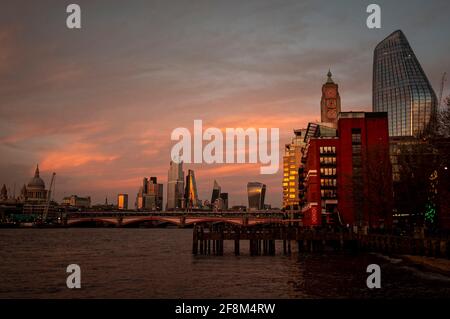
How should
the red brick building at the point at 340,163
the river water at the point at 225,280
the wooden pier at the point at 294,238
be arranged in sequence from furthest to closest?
the red brick building at the point at 340,163
the wooden pier at the point at 294,238
the river water at the point at 225,280

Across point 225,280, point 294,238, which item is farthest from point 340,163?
point 225,280

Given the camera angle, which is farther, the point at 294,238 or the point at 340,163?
the point at 340,163

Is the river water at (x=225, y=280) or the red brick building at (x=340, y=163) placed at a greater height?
the red brick building at (x=340, y=163)

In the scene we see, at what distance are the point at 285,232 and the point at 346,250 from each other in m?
11.1

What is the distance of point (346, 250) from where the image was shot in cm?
8262

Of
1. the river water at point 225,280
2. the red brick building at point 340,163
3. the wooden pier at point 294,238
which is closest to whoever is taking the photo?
the river water at point 225,280

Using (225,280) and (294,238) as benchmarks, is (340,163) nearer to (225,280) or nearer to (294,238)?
(294,238)

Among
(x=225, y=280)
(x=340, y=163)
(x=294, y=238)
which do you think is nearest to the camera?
(x=225, y=280)

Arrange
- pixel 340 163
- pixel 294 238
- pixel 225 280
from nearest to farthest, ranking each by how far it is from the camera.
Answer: pixel 225 280, pixel 294 238, pixel 340 163

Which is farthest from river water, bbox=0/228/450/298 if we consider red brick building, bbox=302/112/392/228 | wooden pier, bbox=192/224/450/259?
red brick building, bbox=302/112/392/228

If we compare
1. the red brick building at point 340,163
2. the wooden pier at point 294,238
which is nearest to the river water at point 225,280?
the wooden pier at point 294,238

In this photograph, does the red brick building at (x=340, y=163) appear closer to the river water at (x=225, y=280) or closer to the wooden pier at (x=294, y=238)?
the wooden pier at (x=294, y=238)

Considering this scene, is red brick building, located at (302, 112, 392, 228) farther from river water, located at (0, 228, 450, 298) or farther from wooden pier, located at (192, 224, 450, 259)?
river water, located at (0, 228, 450, 298)
